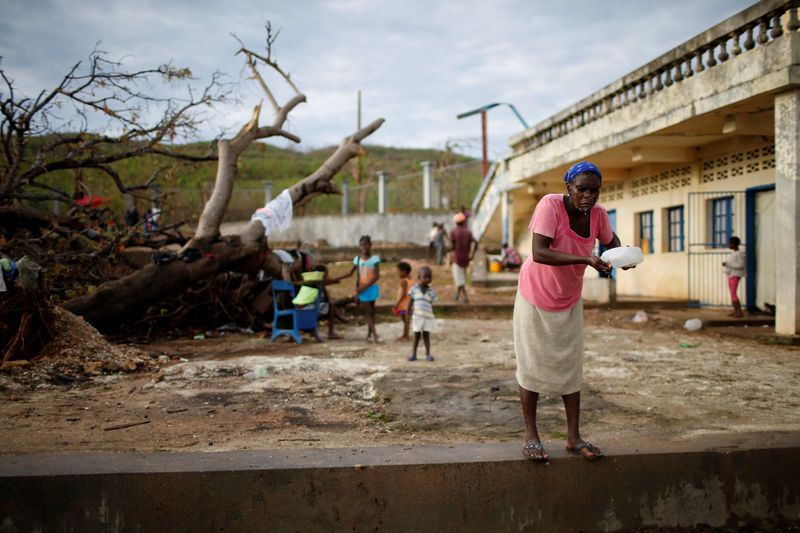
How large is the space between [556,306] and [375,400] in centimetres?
250

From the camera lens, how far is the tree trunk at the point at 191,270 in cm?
814

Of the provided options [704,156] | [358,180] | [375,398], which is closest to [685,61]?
[704,156]

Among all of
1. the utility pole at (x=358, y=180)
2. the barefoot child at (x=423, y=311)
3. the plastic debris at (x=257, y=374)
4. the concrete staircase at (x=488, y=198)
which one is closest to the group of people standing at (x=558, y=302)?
the plastic debris at (x=257, y=374)

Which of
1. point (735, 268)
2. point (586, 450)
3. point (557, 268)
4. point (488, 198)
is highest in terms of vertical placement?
point (488, 198)

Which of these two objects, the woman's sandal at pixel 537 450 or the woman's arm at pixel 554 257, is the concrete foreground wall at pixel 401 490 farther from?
the woman's arm at pixel 554 257

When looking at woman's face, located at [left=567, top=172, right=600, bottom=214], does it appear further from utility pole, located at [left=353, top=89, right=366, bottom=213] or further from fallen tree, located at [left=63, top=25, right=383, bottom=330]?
utility pole, located at [left=353, top=89, right=366, bottom=213]

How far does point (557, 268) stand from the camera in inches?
120

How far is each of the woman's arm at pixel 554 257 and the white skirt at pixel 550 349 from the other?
1.04 ft

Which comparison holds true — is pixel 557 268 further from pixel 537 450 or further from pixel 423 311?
pixel 423 311

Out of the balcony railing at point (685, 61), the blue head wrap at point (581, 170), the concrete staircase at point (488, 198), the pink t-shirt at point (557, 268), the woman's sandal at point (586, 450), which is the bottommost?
the woman's sandal at point (586, 450)

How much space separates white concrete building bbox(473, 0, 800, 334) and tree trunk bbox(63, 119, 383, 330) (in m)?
6.26

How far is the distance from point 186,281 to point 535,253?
7050mm

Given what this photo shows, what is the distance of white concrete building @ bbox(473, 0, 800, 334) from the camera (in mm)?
7906

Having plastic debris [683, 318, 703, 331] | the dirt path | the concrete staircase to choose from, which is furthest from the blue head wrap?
the concrete staircase
